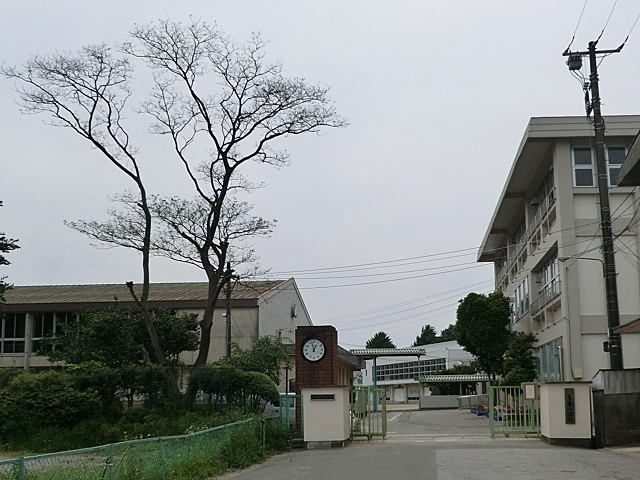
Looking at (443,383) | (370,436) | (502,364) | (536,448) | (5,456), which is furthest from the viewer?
(443,383)

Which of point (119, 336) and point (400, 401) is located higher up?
point (119, 336)

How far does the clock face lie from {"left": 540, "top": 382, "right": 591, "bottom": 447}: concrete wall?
6.10m

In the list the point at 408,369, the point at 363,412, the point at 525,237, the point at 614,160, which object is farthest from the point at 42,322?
the point at 408,369

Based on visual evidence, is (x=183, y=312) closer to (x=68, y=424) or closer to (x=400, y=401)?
(x=68, y=424)

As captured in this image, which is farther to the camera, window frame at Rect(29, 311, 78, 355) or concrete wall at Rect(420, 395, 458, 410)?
concrete wall at Rect(420, 395, 458, 410)

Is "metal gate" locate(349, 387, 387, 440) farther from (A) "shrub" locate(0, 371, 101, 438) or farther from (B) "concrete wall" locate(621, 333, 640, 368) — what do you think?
(B) "concrete wall" locate(621, 333, 640, 368)

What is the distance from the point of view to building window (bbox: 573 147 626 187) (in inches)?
1176

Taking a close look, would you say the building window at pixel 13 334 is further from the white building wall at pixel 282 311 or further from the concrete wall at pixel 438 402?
the concrete wall at pixel 438 402

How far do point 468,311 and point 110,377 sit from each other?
21.2m

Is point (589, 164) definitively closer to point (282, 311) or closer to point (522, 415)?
point (522, 415)

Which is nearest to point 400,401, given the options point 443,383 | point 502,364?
point 443,383

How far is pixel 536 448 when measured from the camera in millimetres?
18859

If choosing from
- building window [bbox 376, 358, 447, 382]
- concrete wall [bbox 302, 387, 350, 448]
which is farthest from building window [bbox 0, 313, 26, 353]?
building window [bbox 376, 358, 447, 382]

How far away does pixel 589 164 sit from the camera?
30234 mm
